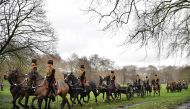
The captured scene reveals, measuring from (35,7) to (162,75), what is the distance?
127 metres

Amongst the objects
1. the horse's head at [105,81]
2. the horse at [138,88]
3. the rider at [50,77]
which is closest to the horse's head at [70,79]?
the rider at [50,77]

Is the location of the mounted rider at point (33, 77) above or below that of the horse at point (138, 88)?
above

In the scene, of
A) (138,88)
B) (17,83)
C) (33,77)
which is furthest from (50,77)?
(138,88)

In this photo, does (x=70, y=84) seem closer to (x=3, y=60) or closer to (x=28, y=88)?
(x=28, y=88)

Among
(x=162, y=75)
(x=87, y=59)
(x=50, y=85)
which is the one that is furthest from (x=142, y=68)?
(x=50, y=85)

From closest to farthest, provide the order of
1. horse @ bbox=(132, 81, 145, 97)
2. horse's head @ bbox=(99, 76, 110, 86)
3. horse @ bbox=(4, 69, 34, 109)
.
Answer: horse @ bbox=(4, 69, 34, 109) < horse's head @ bbox=(99, 76, 110, 86) < horse @ bbox=(132, 81, 145, 97)

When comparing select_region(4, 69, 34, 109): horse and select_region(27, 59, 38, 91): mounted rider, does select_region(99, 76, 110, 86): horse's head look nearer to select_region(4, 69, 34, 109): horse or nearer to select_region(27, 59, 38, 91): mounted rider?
select_region(4, 69, 34, 109): horse

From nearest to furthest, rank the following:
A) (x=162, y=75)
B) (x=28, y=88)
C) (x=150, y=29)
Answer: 1. (x=150, y=29)
2. (x=28, y=88)
3. (x=162, y=75)

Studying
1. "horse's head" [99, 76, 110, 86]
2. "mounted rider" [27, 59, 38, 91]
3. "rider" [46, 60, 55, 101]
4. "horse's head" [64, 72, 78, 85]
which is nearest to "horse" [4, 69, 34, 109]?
"mounted rider" [27, 59, 38, 91]

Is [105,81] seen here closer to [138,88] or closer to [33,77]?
[138,88]

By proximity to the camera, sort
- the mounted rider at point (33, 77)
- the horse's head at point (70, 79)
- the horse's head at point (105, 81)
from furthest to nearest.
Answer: the horse's head at point (105, 81) → the horse's head at point (70, 79) → the mounted rider at point (33, 77)

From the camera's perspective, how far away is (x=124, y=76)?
417 ft

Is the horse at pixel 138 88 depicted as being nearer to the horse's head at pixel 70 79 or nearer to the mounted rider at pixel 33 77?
the horse's head at pixel 70 79

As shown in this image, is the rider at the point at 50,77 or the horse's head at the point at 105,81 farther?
the horse's head at the point at 105,81
